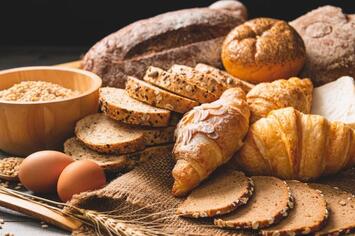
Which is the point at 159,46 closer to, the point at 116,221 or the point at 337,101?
the point at 337,101

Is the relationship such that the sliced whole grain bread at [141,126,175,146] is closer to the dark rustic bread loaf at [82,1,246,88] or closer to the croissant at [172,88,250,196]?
the croissant at [172,88,250,196]

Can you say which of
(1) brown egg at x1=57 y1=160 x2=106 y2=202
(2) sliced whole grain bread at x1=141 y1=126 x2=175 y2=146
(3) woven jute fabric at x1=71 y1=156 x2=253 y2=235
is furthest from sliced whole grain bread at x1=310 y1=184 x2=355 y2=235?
(1) brown egg at x1=57 y1=160 x2=106 y2=202

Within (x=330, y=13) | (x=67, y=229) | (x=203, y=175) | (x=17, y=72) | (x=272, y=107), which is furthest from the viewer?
(x=330, y=13)

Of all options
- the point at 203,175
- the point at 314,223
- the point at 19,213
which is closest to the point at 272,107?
the point at 203,175

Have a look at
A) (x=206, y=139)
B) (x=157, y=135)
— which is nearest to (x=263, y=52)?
(x=157, y=135)

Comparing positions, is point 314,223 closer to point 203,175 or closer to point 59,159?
point 203,175

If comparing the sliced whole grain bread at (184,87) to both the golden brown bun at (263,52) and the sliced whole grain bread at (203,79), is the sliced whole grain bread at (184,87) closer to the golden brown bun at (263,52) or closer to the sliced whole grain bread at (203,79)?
the sliced whole grain bread at (203,79)
